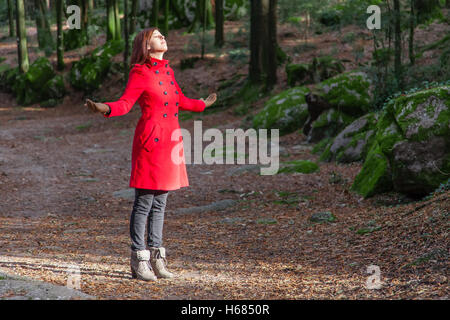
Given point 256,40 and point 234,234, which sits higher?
point 256,40

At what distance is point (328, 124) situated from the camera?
42.9 feet

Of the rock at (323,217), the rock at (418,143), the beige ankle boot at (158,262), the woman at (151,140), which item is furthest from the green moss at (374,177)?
the beige ankle boot at (158,262)

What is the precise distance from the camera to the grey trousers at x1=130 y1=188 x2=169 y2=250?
453cm

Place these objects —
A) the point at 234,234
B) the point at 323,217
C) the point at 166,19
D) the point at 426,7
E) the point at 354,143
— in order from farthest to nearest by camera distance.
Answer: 1. the point at 166,19
2. the point at 426,7
3. the point at 354,143
4. the point at 323,217
5. the point at 234,234

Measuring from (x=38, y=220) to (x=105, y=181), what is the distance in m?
3.16

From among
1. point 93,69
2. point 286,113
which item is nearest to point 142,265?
point 286,113

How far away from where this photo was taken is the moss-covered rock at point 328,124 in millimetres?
12906

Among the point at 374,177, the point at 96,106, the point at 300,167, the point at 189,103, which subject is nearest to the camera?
the point at 96,106

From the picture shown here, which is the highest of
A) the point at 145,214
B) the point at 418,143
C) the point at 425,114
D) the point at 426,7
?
the point at 426,7

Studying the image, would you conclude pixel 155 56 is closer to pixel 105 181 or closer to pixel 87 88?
pixel 105 181

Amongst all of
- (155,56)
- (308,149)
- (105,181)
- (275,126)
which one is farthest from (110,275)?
(275,126)

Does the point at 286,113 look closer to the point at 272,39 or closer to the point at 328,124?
the point at 328,124

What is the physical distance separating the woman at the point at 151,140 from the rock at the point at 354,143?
647cm

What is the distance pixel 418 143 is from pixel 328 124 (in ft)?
20.5
